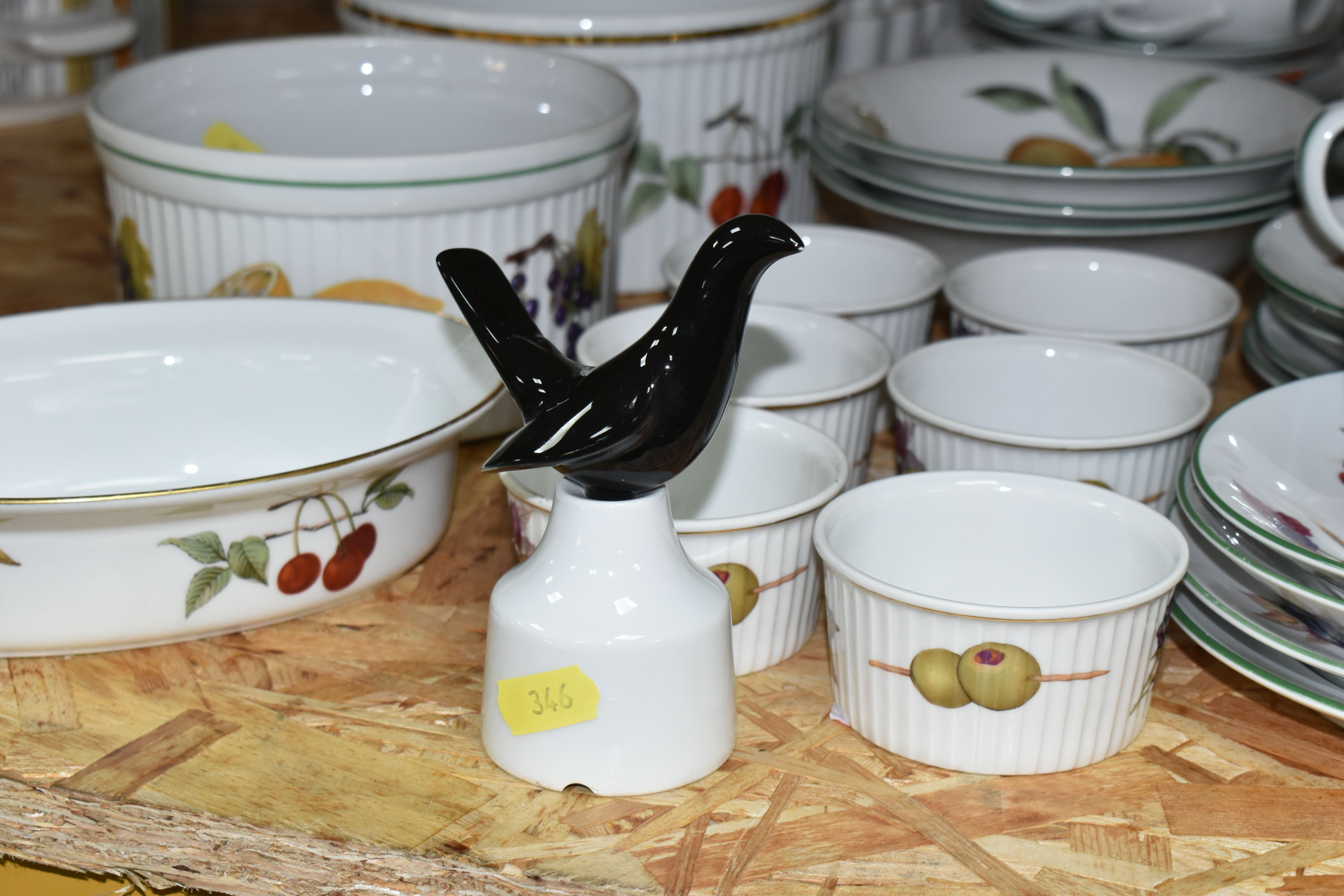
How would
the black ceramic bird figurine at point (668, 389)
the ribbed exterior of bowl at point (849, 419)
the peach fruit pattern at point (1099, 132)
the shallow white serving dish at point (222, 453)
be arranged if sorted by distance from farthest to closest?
the peach fruit pattern at point (1099, 132), the ribbed exterior of bowl at point (849, 419), the shallow white serving dish at point (222, 453), the black ceramic bird figurine at point (668, 389)

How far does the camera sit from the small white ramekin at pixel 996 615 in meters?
0.56

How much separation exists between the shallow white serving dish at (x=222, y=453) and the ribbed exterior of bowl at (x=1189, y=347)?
0.32 meters

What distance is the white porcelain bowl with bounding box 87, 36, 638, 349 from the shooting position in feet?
2.52

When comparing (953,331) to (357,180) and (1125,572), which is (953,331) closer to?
(1125,572)

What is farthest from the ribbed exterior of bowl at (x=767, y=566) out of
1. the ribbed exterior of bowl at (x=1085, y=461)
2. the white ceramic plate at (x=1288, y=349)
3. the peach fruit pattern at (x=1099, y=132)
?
the peach fruit pattern at (x=1099, y=132)

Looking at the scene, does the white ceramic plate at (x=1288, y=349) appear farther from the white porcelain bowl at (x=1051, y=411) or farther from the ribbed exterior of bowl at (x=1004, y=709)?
the ribbed exterior of bowl at (x=1004, y=709)

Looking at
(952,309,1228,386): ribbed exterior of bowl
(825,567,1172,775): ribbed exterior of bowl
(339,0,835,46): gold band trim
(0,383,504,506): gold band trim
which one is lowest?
(825,567,1172,775): ribbed exterior of bowl

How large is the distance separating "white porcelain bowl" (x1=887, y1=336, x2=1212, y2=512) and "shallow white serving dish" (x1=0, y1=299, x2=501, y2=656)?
24cm

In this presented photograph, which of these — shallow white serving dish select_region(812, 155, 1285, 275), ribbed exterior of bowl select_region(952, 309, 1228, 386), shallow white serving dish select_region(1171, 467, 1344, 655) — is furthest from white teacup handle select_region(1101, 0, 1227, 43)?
shallow white serving dish select_region(1171, 467, 1344, 655)

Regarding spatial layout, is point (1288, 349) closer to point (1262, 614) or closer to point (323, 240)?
point (1262, 614)

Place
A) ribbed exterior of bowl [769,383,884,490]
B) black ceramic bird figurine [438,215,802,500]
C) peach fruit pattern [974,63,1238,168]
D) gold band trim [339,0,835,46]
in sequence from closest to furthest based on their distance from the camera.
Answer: black ceramic bird figurine [438,215,802,500] < ribbed exterior of bowl [769,383,884,490] < gold band trim [339,0,835,46] < peach fruit pattern [974,63,1238,168]

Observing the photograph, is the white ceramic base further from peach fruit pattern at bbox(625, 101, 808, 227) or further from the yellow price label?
peach fruit pattern at bbox(625, 101, 808, 227)

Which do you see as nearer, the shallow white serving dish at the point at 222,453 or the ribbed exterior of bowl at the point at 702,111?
the shallow white serving dish at the point at 222,453

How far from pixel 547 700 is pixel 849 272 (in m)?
0.51
